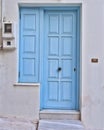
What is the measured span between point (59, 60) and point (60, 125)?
4.71ft

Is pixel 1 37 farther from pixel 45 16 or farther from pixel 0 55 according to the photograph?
pixel 45 16

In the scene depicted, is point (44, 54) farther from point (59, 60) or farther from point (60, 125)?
point (60, 125)

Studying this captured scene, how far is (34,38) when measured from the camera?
638 centimetres

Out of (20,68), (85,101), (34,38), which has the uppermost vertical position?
(34,38)

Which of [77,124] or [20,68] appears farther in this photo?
[20,68]

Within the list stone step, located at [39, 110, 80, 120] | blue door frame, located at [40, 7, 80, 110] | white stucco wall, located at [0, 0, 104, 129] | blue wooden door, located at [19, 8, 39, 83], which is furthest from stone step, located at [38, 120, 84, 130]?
blue wooden door, located at [19, 8, 39, 83]

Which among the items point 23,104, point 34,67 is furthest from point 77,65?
point 23,104

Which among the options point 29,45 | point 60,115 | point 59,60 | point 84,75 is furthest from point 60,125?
point 29,45

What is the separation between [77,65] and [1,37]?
176 cm

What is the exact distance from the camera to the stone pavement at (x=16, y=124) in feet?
18.4

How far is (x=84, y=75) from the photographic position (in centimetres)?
624

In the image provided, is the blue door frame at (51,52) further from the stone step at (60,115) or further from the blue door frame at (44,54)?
the stone step at (60,115)

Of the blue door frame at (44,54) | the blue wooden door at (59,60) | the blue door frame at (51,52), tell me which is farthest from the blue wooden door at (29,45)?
the blue wooden door at (59,60)

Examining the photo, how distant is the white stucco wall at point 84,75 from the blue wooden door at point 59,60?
11.4 inches
